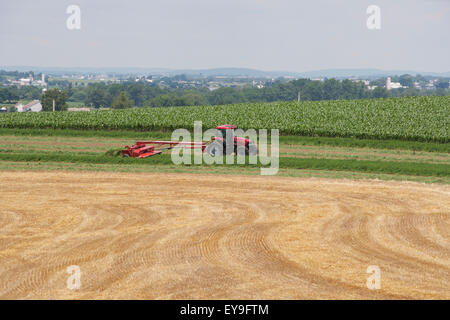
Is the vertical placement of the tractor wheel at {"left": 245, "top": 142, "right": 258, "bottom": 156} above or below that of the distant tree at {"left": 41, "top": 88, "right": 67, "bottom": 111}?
below

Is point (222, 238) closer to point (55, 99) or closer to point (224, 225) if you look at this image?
point (224, 225)

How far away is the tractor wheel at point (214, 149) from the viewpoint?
31.6m

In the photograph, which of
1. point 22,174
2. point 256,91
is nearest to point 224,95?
point 256,91

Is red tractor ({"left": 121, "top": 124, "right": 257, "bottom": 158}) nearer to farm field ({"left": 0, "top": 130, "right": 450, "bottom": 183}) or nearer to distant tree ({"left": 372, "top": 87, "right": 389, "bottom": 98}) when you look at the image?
farm field ({"left": 0, "top": 130, "right": 450, "bottom": 183})

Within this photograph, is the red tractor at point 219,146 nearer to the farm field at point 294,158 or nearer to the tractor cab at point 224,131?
the tractor cab at point 224,131

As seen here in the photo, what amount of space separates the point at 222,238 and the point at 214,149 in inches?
580

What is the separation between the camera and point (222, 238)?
17344 millimetres

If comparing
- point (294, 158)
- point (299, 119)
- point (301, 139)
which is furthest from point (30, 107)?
point (294, 158)

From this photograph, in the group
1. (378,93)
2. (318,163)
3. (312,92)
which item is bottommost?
(318,163)

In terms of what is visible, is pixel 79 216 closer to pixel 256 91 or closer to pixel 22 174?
pixel 22 174

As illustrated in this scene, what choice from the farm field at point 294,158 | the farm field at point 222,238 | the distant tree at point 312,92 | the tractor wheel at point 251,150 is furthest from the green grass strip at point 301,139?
the distant tree at point 312,92

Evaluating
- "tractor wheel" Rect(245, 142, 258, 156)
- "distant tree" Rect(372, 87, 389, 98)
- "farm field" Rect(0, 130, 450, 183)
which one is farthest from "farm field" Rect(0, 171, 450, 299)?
"distant tree" Rect(372, 87, 389, 98)

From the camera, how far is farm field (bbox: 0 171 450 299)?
Answer: 1355cm

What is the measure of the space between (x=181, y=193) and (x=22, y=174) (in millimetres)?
9175
